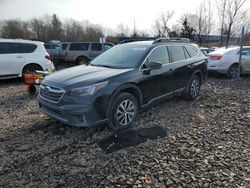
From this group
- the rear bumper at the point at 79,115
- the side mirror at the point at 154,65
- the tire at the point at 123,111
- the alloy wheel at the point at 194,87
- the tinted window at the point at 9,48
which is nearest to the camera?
the rear bumper at the point at 79,115

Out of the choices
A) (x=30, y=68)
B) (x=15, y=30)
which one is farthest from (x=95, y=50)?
(x=15, y=30)

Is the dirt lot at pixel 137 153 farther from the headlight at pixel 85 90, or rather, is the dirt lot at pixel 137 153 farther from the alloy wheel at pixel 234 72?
the alloy wheel at pixel 234 72

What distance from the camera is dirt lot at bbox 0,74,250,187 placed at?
284 centimetres

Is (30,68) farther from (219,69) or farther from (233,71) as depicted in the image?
(233,71)

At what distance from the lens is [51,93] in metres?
3.86

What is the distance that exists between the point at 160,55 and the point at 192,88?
5.78 feet

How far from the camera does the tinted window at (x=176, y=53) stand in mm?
5233

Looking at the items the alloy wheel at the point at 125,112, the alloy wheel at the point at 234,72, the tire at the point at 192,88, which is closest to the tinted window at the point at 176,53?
the tire at the point at 192,88

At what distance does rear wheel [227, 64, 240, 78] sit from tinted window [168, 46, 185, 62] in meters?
5.15

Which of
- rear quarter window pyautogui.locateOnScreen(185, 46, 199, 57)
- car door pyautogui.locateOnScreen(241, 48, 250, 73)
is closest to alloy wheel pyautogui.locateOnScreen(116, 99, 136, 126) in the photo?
rear quarter window pyautogui.locateOnScreen(185, 46, 199, 57)

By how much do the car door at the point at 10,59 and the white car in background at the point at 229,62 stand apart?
8.19 metres

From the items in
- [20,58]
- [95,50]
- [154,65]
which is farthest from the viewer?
[95,50]

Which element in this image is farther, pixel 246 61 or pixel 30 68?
pixel 246 61

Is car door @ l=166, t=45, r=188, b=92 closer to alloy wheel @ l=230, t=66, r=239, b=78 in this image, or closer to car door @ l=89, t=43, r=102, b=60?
alloy wheel @ l=230, t=66, r=239, b=78
